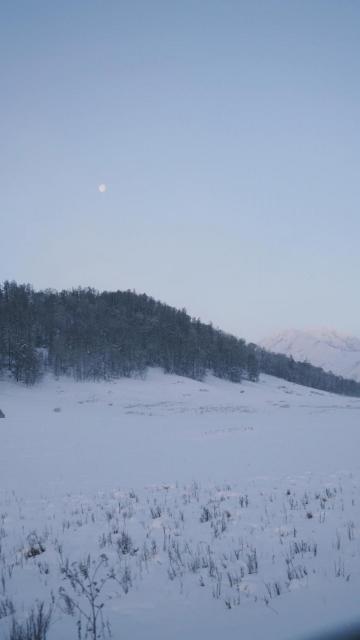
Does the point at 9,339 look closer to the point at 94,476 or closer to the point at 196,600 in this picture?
the point at 94,476

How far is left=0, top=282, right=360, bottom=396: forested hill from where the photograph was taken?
6372cm

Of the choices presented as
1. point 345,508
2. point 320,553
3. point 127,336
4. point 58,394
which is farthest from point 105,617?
point 127,336

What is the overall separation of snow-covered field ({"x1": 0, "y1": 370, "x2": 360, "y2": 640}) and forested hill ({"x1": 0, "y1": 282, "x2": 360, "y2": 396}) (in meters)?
49.0

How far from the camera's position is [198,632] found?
3.21 meters

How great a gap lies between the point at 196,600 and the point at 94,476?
9910 millimetres

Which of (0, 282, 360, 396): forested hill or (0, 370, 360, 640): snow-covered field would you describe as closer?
(0, 370, 360, 640): snow-covered field

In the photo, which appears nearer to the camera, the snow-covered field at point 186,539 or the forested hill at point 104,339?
the snow-covered field at point 186,539

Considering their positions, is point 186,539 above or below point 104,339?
below

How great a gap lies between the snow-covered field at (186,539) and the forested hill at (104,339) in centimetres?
4898

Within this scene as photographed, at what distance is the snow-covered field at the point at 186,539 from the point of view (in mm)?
3484

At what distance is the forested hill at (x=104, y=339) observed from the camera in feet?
209

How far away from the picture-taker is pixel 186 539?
19.1ft

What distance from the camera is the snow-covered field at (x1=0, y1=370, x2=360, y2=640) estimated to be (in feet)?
11.4

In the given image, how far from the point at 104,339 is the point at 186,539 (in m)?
71.0
